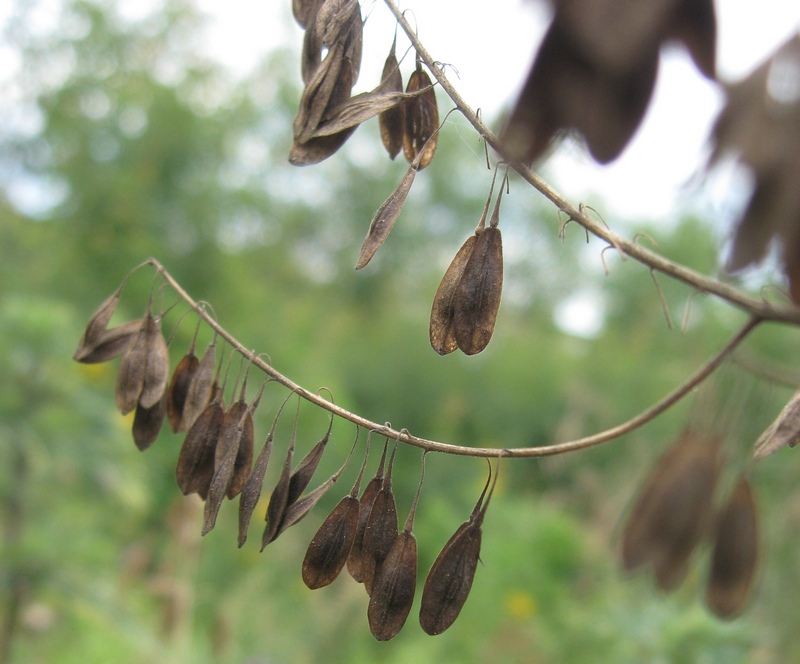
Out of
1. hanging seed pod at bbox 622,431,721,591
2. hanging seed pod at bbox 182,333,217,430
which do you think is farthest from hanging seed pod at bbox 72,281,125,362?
hanging seed pod at bbox 622,431,721,591

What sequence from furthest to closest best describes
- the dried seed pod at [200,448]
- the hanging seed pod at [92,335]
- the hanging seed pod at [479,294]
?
the hanging seed pod at [92,335]
the dried seed pod at [200,448]
the hanging seed pod at [479,294]

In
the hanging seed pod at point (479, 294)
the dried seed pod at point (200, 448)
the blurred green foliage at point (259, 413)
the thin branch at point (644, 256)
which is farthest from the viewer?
the blurred green foliage at point (259, 413)

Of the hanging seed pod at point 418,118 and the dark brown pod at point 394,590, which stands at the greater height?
the hanging seed pod at point 418,118

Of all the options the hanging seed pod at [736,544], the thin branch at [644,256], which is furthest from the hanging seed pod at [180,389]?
the hanging seed pod at [736,544]

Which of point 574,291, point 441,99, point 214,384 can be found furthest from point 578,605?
point 574,291

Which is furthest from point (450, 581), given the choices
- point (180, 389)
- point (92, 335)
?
point (92, 335)

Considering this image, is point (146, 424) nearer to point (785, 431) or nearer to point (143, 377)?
point (143, 377)

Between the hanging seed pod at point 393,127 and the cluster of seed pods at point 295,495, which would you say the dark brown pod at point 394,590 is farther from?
the hanging seed pod at point 393,127
